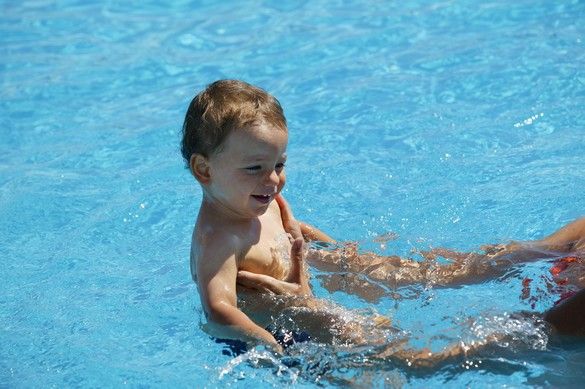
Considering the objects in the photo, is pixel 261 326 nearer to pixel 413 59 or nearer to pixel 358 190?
pixel 358 190

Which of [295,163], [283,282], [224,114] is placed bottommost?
[295,163]

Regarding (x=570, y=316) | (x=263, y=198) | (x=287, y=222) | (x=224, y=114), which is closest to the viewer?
(x=570, y=316)

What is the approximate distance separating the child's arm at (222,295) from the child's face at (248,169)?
0.61 feet

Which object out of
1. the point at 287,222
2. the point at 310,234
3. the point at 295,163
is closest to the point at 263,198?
the point at 287,222

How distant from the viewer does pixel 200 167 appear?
3.90 meters

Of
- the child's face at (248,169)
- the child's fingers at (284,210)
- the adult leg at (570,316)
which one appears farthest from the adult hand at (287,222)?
the adult leg at (570,316)

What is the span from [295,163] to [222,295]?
2.44 meters

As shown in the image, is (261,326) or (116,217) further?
(116,217)

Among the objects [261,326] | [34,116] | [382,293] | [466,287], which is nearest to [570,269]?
[466,287]

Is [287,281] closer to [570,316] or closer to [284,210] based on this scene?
[284,210]

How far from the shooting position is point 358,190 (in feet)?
18.6

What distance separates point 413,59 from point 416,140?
1412 millimetres

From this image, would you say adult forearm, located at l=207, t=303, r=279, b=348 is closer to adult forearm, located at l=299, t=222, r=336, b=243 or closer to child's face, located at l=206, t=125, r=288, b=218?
child's face, located at l=206, t=125, r=288, b=218

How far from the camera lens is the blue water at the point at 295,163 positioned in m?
4.07
